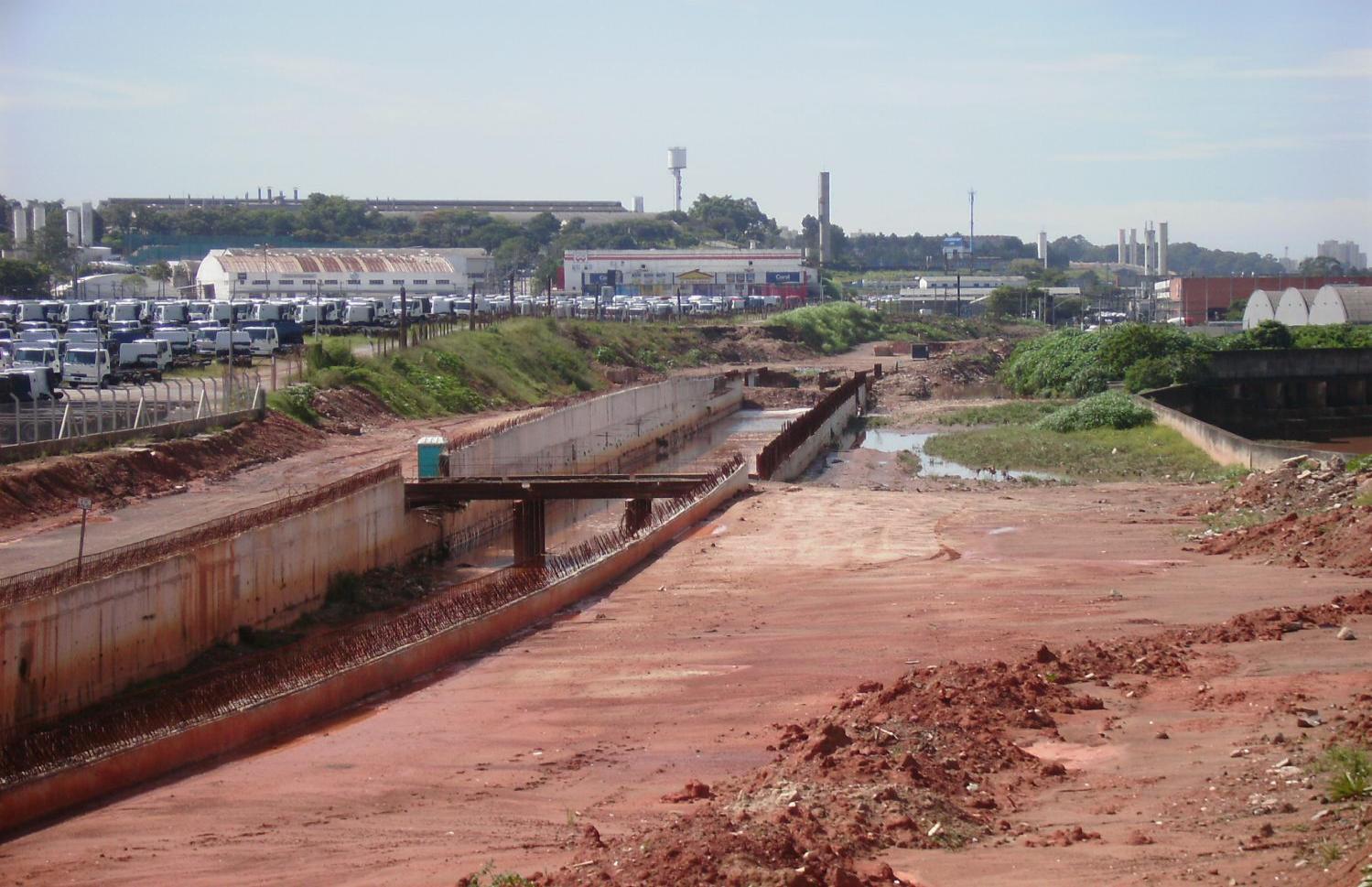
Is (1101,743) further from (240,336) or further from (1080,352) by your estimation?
(1080,352)

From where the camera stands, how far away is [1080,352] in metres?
84.1

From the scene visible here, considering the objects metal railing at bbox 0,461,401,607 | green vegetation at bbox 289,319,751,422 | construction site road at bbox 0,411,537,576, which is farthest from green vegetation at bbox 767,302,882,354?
metal railing at bbox 0,461,401,607

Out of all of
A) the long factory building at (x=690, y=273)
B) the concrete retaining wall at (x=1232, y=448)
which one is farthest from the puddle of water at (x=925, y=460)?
the long factory building at (x=690, y=273)

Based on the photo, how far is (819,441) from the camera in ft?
201

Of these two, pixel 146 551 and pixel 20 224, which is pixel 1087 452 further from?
pixel 20 224

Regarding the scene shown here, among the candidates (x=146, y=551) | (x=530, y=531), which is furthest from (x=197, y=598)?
(x=530, y=531)

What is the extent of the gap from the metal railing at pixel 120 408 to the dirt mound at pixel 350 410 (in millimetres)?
2530

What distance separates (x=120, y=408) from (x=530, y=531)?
43.3 feet

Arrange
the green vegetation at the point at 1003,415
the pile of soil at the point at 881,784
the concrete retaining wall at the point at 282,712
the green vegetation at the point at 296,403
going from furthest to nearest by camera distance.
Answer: the green vegetation at the point at 1003,415
the green vegetation at the point at 296,403
the concrete retaining wall at the point at 282,712
the pile of soil at the point at 881,784

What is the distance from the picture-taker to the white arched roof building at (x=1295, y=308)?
342ft

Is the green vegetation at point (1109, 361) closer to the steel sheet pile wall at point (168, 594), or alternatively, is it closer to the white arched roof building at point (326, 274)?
the steel sheet pile wall at point (168, 594)

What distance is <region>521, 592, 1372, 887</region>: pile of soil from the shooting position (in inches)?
448

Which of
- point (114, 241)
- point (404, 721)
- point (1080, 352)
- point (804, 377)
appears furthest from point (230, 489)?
point (114, 241)

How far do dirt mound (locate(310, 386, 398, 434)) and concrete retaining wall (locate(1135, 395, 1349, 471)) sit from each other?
28.7m
